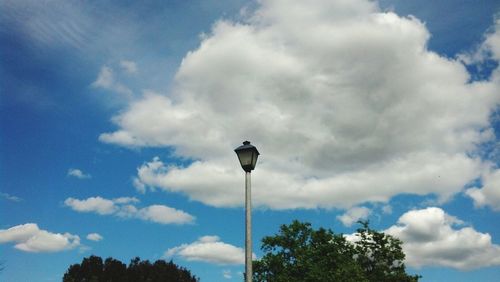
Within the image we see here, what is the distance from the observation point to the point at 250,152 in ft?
34.3

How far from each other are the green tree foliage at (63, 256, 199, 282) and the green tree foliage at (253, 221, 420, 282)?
3333 centimetres

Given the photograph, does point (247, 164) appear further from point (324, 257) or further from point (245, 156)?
point (324, 257)

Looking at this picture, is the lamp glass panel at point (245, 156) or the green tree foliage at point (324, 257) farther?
the green tree foliage at point (324, 257)

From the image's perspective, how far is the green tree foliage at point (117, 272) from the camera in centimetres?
7681

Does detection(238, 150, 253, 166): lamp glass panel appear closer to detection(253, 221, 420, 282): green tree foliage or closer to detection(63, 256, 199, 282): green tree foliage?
detection(253, 221, 420, 282): green tree foliage

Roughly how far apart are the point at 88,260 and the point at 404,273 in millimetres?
55382

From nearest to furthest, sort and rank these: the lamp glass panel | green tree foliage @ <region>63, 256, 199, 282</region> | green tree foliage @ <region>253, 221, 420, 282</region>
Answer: the lamp glass panel, green tree foliage @ <region>253, 221, 420, 282</region>, green tree foliage @ <region>63, 256, 199, 282</region>

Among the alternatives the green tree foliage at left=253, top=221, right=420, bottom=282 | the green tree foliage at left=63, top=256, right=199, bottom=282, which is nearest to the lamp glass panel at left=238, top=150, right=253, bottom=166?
the green tree foliage at left=253, top=221, right=420, bottom=282

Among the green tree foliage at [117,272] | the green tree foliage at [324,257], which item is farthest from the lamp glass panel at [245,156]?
the green tree foliage at [117,272]

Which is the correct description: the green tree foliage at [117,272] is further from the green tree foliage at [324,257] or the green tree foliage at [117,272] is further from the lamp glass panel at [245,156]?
the lamp glass panel at [245,156]

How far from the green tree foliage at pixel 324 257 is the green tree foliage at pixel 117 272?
33325 millimetres

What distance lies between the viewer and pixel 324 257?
47906mm

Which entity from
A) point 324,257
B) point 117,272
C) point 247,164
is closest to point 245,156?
point 247,164

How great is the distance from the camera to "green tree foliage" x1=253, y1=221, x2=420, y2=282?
46.3 meters
